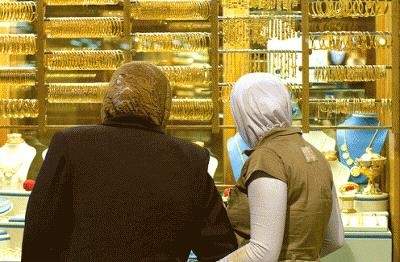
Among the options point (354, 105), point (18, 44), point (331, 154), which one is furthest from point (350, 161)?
point (18, 44)

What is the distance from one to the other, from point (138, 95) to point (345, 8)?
127 inches

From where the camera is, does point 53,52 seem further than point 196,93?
No

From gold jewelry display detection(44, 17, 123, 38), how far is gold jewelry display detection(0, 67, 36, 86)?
0.32 meters

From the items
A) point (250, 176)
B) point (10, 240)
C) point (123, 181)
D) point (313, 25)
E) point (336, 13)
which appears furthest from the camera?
point (313, 25)

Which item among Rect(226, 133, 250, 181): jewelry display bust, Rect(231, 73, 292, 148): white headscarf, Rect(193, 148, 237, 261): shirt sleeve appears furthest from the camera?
Rect(226, 133, 250, 181): jewelry display bust

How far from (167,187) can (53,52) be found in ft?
11.2

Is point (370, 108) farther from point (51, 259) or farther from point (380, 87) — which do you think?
point (51, 259)

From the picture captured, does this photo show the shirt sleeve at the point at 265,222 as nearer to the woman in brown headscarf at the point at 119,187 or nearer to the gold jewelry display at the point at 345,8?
the woman in brown headscarf at the point at 119,187

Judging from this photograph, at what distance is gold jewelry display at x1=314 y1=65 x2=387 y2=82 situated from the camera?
525 centimetres

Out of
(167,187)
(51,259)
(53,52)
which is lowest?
(51,259)

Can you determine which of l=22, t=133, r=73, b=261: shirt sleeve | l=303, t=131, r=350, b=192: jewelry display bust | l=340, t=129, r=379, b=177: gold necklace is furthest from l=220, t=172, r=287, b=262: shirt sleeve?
l=340, t=129, r=379, b=177: gold necklace

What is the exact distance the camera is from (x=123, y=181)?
88.1 inches

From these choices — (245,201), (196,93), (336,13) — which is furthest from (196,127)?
(245,201)

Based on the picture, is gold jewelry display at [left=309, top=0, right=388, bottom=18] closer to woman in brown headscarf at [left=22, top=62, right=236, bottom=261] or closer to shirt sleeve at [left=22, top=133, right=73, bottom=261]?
woman in brown headscarf at [left=22, top=62, right=236, bottom=261]
